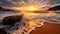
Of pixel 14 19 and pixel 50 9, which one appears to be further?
pixel 50 9

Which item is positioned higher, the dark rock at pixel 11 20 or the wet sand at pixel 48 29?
the dark rock at pixel 11 20

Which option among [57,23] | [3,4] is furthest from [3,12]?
[57,23]

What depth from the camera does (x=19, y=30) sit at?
1.04 m

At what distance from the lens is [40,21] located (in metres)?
1.16

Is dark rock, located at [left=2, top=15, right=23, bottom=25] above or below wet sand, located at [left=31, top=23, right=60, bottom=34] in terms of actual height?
above

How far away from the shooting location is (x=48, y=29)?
1054 mm

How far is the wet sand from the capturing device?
102 cm

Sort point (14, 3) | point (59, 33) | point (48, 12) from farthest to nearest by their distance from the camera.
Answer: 1. point (14, 3)
2. point (48, 12)
3. point (59, 33)

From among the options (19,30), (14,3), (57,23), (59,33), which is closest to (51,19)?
(57,23)

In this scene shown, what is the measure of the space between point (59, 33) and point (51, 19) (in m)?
0.19

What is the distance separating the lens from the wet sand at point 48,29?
1019 millimetres

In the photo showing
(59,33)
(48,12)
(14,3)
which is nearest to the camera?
(59,33)

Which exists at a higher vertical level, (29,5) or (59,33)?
(29,5)

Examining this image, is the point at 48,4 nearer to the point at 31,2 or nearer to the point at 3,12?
the point at 31,2
